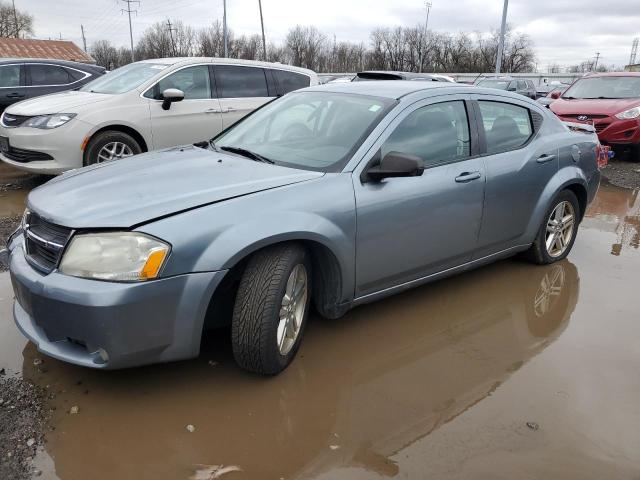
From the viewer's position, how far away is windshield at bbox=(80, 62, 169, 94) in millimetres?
7230

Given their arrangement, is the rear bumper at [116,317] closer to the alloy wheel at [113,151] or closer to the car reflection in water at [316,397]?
the car reflection in water at [316,397]

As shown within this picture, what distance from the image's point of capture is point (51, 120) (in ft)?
21.4

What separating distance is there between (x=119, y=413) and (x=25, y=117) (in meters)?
5.33

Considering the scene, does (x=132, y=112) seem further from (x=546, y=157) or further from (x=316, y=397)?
(x=316, y=397)

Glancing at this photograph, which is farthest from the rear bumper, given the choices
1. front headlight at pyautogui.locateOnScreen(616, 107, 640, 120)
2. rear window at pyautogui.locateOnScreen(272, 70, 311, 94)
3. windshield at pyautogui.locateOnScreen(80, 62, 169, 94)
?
front headlight at pyautogui.locateOnScreen(616, 107, 640, 120)

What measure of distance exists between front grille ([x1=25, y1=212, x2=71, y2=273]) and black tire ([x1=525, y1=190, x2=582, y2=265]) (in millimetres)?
3629

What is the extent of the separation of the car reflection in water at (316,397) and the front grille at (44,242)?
2.19 ft

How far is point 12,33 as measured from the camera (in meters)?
80.4

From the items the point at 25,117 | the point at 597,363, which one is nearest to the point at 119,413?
the point at 597,363

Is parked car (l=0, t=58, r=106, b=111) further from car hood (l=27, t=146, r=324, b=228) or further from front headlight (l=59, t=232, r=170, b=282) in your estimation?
front headlight (l=59, t=232, r=170, b=282)

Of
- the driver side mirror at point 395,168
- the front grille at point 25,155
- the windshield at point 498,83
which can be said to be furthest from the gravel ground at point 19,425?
the windshield at point 498,83

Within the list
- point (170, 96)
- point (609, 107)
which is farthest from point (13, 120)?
point (609, 107)

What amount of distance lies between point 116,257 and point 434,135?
2267 millimetres

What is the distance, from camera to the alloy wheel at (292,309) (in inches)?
117
